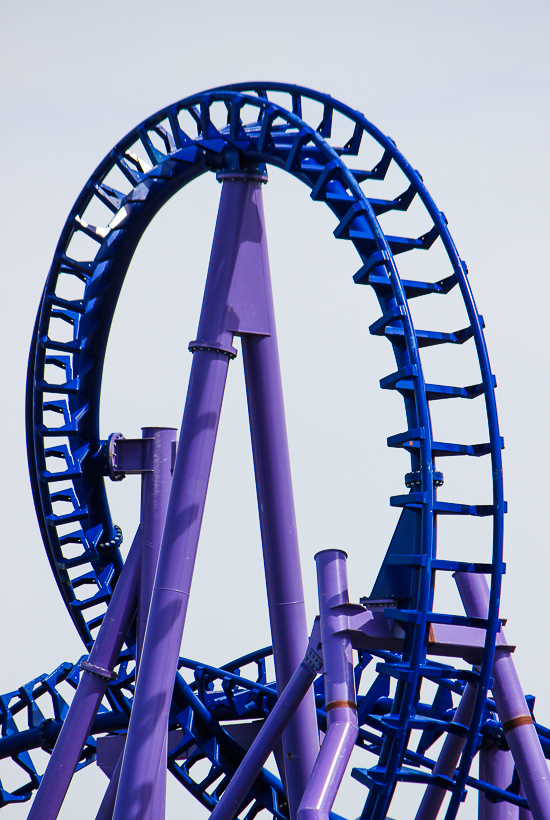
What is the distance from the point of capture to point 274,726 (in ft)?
24.1

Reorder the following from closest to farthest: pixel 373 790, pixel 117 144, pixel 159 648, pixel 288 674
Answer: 1. pixel 373 790
2. pixel 159 648
3. pixel 288 674
4. pixel 117 144

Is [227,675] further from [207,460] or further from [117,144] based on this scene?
[117,144]

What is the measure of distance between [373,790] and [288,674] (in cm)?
182

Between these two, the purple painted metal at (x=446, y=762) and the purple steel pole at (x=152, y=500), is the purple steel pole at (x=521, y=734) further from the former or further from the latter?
the purple steel pole at (x=152, y=500)

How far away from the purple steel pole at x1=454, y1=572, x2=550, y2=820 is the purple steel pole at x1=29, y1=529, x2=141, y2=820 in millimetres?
3775

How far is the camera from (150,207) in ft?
35.2

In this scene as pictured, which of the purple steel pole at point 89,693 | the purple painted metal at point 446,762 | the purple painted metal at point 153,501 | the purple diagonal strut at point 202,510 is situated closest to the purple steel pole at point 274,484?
the purple diagonal strut at point 202,510

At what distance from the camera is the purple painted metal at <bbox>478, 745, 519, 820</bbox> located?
907 centimetres

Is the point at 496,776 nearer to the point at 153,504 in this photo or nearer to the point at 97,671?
the point at 97,671

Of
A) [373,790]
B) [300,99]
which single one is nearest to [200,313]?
[300,99]

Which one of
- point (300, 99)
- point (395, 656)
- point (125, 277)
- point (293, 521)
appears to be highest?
point (300, 99)

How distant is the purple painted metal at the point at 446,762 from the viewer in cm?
838

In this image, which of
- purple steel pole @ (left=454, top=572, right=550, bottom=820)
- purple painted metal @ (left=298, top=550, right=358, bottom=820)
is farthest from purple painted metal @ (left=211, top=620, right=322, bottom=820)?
purple steel pole @ (left=454, top=572, right=550, bottom=820)

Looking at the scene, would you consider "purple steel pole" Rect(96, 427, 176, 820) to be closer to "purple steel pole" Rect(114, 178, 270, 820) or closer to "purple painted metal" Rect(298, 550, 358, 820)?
"purple steel pole" Rect(114, 178, 270, 820)
